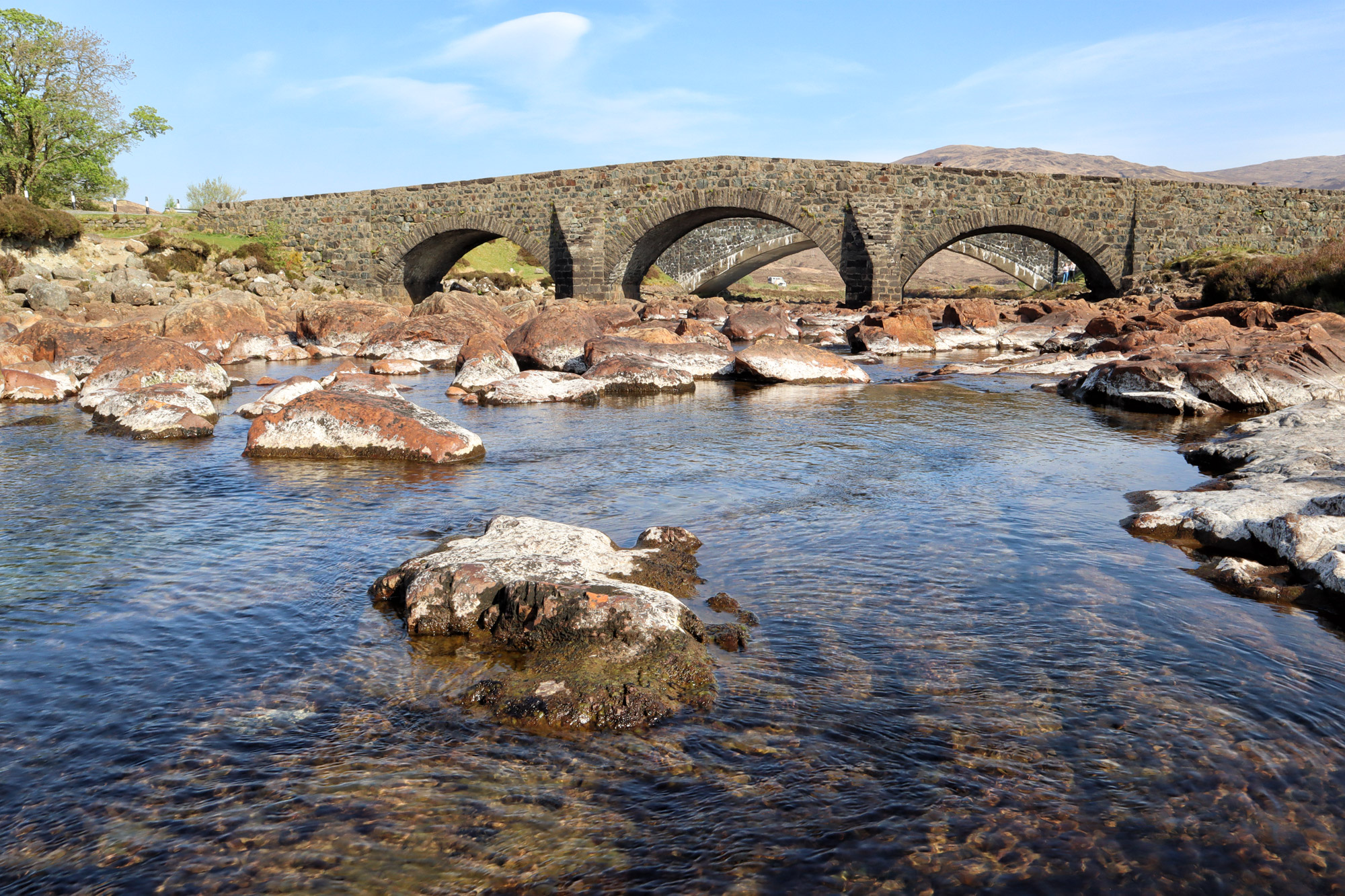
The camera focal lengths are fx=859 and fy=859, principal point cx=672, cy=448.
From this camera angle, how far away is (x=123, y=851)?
2.76 m

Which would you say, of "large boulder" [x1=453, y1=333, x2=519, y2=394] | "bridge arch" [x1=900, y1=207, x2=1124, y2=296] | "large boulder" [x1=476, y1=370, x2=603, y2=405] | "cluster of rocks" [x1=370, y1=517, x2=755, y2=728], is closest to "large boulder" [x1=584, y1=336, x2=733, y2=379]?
"large boulder" [x1=453, y1=333, x2=519, y2=394]

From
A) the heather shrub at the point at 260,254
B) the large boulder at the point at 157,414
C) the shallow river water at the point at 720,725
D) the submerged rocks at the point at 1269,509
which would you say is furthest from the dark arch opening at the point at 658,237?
the shallow river water at the point at 720,725

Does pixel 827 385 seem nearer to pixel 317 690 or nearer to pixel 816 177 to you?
pixel 317 690

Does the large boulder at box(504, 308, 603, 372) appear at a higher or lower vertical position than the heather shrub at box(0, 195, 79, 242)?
lower

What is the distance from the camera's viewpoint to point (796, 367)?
15375mm

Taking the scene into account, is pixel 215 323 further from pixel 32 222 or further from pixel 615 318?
pixel 32 222

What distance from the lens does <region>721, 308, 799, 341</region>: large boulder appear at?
21703 millimetres

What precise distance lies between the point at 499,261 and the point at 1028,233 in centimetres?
2900

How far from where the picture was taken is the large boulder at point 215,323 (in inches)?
762

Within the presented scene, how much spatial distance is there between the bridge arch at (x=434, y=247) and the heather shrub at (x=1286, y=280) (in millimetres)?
21730

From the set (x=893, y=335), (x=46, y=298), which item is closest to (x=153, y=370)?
(x=46, y=298)

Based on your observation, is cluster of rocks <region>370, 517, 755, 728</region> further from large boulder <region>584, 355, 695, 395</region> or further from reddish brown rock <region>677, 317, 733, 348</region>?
reddish brown rock <region>677, 317, 733, 348</region>

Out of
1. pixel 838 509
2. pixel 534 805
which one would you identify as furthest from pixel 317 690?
pixel 838 509

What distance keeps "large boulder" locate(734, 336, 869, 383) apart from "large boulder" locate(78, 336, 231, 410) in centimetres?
867
